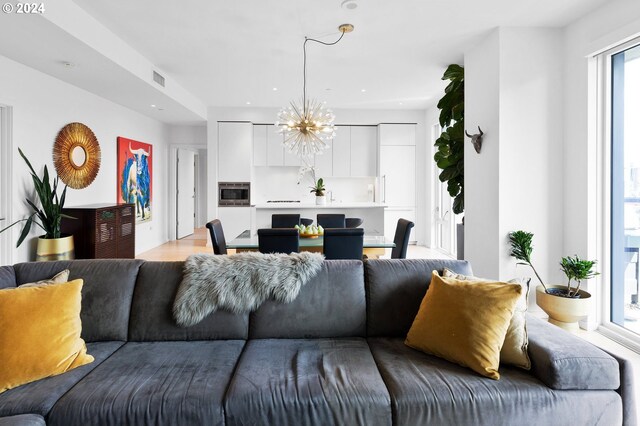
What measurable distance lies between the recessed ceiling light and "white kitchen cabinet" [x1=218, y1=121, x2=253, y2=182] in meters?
4.39

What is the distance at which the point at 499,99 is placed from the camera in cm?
351

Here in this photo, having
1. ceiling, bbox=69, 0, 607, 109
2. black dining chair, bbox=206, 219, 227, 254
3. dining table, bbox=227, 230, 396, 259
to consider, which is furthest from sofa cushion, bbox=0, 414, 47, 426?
ceiling, bbox=69, 0, 607, 109

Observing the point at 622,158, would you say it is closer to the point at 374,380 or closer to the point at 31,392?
the point at 374,380

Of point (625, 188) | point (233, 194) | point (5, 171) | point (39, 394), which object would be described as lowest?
point (39, 394)

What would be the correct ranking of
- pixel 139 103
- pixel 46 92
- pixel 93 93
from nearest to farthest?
pixel 46 92 → pixel 93 93 → pixel 139 103

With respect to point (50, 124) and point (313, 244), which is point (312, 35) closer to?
point (313, 244)

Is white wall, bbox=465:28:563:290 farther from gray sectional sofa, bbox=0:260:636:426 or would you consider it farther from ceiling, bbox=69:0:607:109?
gray sectional sofa, bbox=0:260:636:426

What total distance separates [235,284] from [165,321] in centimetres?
41

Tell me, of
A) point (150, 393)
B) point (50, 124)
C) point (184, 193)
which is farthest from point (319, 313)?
point (184, 193)

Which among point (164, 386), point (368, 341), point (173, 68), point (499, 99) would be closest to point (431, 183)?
point (499, 99)

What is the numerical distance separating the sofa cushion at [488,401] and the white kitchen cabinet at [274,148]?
6.29 metres

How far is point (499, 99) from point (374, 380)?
3.02 meters

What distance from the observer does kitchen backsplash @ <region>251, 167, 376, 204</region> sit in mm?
7816

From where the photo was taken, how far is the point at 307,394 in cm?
143
